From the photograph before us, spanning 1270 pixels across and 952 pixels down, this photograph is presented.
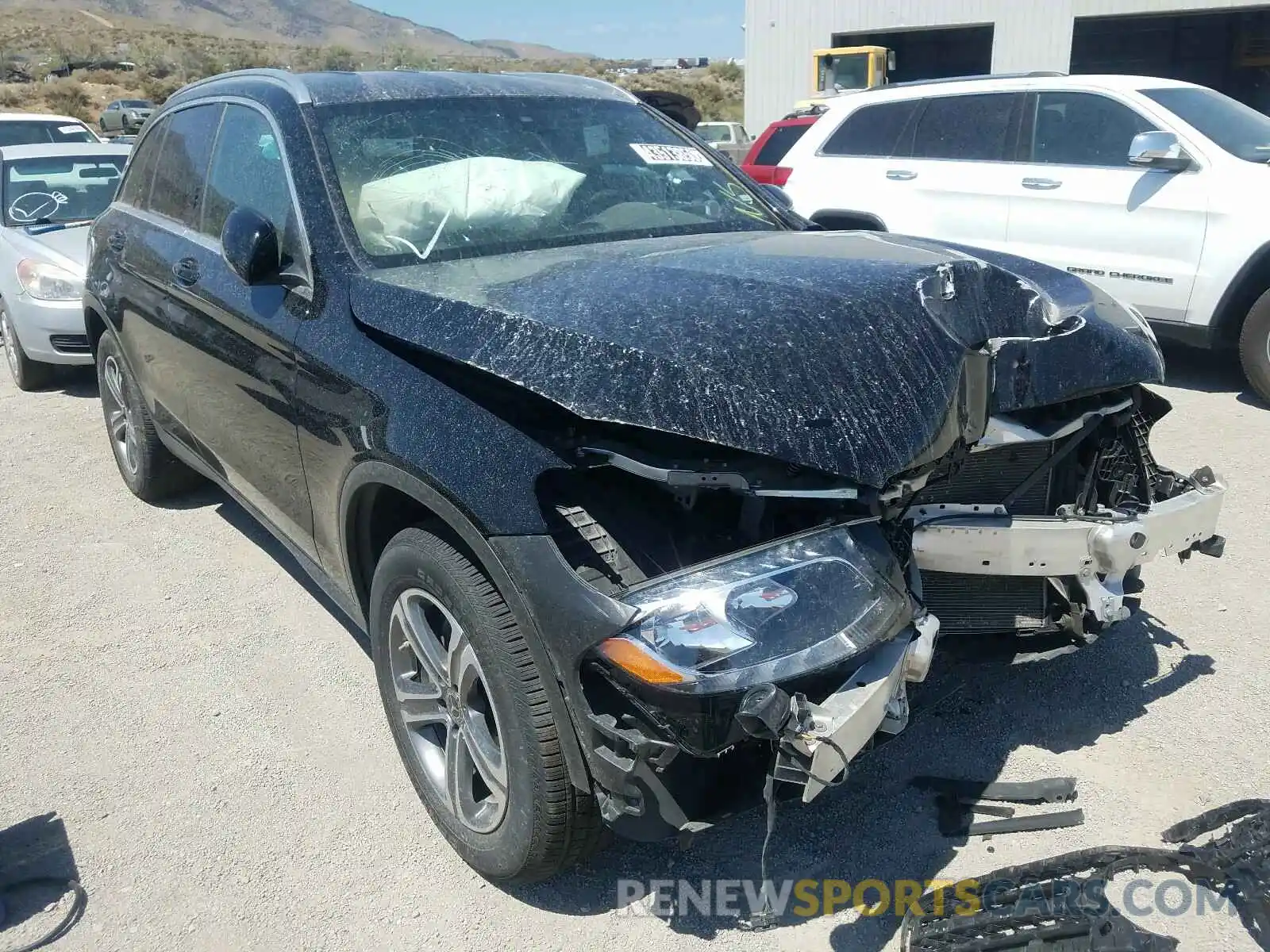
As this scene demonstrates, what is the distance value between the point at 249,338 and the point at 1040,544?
2.44 meters

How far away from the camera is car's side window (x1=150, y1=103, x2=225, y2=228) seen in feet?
13.2

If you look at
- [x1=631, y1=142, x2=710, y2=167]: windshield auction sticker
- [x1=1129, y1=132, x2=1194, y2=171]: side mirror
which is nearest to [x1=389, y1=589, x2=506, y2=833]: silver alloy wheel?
[x1=631, y1=142, x2=710, y2=167]: windshield auction sticker

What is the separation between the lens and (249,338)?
333 cm

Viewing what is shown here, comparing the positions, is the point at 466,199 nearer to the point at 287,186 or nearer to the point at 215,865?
the point at 287,186

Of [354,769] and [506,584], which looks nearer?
[506,584]

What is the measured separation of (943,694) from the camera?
268 centimetres

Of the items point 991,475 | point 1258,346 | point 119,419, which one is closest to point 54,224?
point 119,419

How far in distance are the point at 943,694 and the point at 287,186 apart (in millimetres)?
2439

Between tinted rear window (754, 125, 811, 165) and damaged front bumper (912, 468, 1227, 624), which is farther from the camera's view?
tinted rear window (754, 125, 811, 165)

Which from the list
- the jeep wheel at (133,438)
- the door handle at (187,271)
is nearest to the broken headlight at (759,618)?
the door handle at (187,271)

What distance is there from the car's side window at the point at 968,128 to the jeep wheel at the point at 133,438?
18.6ft

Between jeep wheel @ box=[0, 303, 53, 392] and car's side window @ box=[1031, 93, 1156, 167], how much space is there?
24.1 feet

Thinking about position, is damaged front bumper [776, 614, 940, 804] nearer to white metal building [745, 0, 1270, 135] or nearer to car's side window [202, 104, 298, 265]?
car's side window [202, 104, 298, 265]

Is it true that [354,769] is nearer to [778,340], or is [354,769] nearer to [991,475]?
[778,340]
